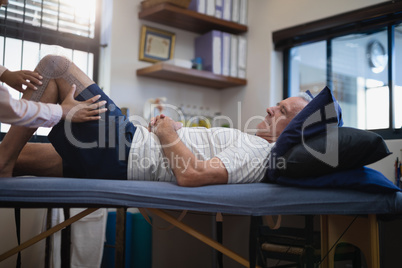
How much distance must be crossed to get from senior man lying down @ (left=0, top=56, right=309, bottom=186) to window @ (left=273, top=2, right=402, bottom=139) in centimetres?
122

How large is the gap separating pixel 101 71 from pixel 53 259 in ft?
4.26

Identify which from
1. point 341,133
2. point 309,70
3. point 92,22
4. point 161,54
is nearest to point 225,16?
point 161,54

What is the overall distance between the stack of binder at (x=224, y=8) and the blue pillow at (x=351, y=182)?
1952 mm

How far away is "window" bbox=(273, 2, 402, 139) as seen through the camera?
246 centimetres

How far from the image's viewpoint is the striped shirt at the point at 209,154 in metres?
1.52

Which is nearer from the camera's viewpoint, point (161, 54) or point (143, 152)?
point (143, 152)

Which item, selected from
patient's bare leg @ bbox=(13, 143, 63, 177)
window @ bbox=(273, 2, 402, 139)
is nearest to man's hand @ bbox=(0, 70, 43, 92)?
patient's bare leg @ bbox=(13, 143, 63, 177)

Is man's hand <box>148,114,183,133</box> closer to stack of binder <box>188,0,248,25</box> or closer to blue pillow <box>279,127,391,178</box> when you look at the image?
blue pillow <box>279,127,391,178</box>

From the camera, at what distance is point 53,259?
2.23 meters

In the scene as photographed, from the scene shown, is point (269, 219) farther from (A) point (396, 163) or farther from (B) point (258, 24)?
(B) point (258, 24)

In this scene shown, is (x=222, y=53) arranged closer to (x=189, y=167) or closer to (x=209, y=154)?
(x=209, y=154)

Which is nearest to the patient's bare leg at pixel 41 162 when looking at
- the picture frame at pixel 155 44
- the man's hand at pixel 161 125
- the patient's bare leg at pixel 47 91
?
the patient's bare leg at pixel 47 91

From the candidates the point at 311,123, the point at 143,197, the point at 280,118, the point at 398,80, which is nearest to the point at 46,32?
the point at 280,118

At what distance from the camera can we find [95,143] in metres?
1.55
